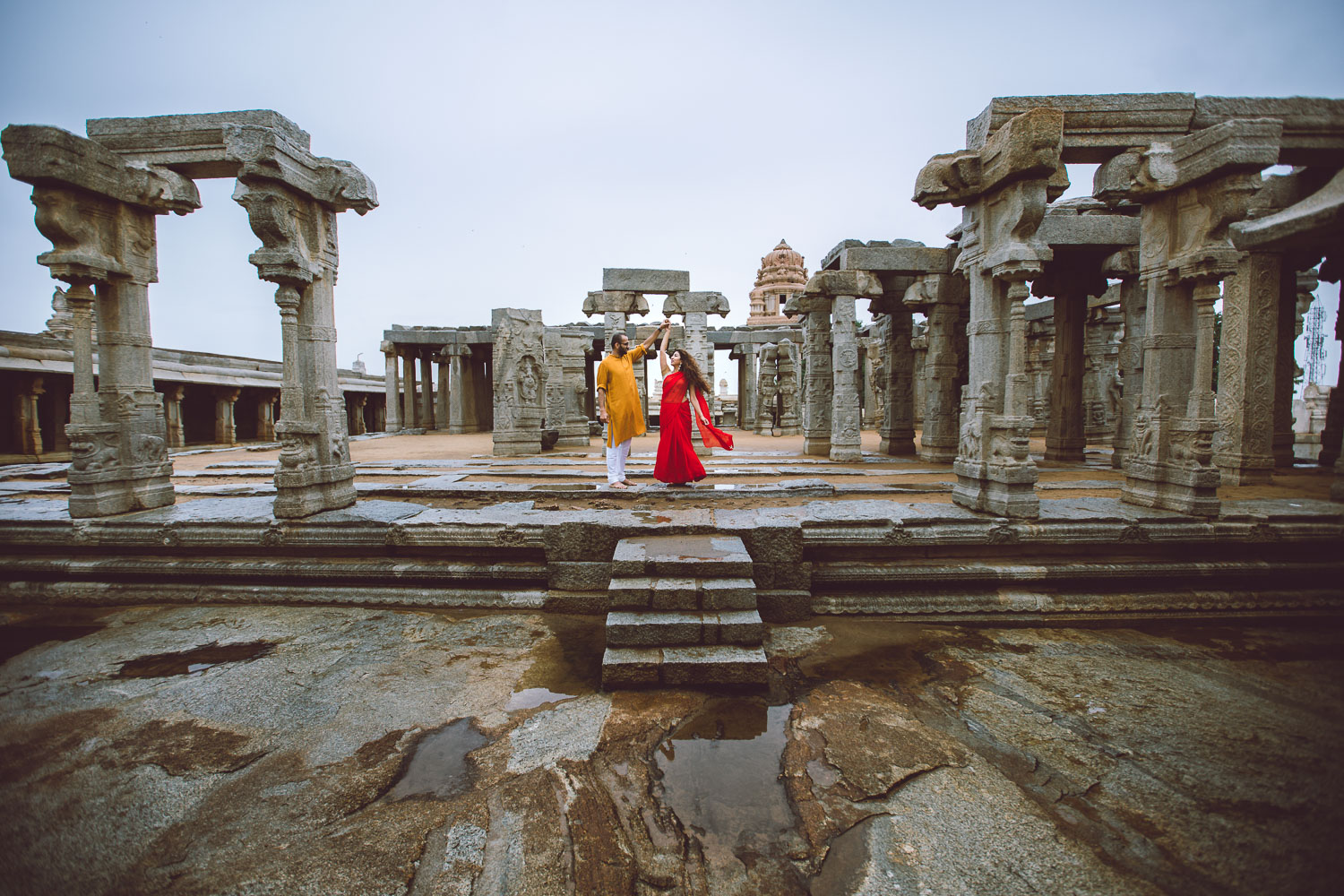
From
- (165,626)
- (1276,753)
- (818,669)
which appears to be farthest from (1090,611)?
(165,626)

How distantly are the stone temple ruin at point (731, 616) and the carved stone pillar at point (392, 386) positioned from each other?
16.7 meters

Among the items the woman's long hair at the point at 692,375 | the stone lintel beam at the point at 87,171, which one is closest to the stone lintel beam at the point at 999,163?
the woman's long hair at the point at 692,375

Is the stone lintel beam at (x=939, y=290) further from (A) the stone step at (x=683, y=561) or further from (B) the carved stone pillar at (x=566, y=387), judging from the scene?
(B) the carved stone pillar at (x=566, y=387)

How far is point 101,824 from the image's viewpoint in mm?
2271

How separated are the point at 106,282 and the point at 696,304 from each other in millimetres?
9743

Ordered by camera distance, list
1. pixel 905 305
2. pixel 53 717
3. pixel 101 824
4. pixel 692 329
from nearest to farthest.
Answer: pixel 101 824 → pixel 53 717 → pixel 905 305 → pixel 692 329

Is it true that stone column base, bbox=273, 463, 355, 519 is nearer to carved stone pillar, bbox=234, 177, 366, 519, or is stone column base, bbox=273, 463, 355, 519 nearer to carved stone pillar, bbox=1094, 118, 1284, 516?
carved stone pillar, bbox=234, 177, 366, 519

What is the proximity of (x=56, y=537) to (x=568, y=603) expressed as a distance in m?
4.87

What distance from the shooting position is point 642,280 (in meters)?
12.4

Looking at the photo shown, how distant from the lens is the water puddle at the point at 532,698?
3.16 meters

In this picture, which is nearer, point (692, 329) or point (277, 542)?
point (277, 542)

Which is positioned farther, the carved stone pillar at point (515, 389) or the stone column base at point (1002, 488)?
the carved stone pillar at point (515, 389)

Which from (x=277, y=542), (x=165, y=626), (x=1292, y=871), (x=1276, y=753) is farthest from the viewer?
(x=277, y=542)

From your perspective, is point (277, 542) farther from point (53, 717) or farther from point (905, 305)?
point (905, 305)
